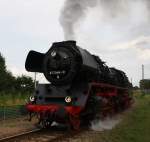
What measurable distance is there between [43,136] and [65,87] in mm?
2459

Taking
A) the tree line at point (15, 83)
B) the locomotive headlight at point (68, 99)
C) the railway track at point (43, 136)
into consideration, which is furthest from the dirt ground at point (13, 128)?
the tree line at point (15, 83)

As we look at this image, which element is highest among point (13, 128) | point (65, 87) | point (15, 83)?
point (15, 83)

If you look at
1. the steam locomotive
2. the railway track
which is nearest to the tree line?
the steam locomotive

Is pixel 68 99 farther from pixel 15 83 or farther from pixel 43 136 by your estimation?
pixel 15 83

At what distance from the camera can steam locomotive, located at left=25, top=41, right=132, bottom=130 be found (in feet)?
47.0

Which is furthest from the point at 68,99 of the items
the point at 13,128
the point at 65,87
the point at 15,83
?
the point at 15,83

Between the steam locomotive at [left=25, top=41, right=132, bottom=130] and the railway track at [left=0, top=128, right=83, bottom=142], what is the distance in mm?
463

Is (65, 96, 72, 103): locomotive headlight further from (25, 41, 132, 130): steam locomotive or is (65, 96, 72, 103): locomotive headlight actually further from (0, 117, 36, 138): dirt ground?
(0, 117, 36, 138): dirt ground

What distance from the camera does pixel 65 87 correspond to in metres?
15.0

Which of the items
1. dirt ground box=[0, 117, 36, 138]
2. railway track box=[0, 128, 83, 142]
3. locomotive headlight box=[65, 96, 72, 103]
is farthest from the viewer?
locomotive headlight box=[65, 96, 72, 103]

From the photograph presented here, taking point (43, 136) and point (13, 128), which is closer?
point (43, 136)

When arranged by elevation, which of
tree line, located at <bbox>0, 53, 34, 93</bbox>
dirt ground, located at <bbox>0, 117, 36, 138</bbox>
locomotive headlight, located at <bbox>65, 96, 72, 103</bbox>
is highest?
tree line, located at <bbox>0, 53, 34, 93</bbox>

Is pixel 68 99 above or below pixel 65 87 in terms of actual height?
below

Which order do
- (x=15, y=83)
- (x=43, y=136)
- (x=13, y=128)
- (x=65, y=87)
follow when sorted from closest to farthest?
(x=43, y=136) < (x=65, y=87) < (x=13, y=128) < (x=15, y=83)
